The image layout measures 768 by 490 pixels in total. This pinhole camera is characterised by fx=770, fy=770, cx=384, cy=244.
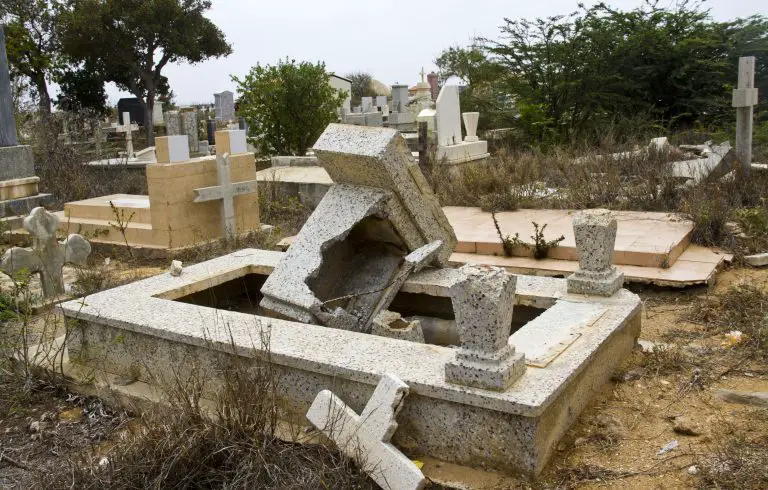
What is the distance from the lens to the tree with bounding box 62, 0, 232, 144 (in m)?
28.1

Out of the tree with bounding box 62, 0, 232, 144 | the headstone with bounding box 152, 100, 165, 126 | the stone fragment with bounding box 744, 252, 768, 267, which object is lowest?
the stone fragment with bounding box 744, 252, 768, 267

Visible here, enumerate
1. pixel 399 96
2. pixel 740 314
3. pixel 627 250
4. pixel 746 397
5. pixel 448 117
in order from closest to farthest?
pixel 746 397 < pixel 740 314 < pixel 627 250 < pixel 448 117 < pixel 399 96

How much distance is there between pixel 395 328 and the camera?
14.2 feet

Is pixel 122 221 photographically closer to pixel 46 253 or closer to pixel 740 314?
pixel 46 253

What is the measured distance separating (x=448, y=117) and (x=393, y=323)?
948 cm

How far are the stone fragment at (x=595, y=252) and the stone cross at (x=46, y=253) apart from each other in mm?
4006

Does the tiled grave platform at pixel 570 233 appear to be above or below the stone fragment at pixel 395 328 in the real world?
above

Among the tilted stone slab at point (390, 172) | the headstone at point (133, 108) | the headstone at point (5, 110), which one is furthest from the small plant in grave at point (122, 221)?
the headstone at point (133, 108)

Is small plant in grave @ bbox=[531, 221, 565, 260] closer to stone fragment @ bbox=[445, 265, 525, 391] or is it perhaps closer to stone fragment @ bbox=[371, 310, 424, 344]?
stone fragment @ bbox=[371, 310, 424, 344]

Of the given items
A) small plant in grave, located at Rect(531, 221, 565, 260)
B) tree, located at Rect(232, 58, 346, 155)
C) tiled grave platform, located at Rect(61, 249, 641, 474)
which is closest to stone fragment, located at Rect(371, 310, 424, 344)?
tiled grave platform, located at Rect(61, 249, 641, 474)

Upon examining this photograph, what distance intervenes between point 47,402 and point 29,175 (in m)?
7.39

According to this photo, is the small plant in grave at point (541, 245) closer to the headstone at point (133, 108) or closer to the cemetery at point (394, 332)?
the cemetery at point (394, 332)

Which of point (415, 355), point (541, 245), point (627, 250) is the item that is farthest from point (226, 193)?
point (415, 355)

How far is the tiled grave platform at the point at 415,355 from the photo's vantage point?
10.2 feet
